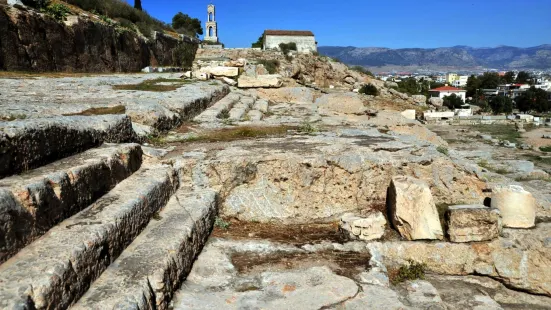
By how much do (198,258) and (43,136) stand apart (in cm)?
159

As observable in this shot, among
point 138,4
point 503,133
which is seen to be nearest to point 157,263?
point 503,133

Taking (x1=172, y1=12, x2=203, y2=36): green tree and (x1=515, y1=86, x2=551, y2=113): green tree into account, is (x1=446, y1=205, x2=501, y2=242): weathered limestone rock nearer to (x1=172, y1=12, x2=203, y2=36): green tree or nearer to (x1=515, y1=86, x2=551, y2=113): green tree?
(x1=172, y1=12, x2=203, y2=36): green tree

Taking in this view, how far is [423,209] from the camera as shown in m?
4.07

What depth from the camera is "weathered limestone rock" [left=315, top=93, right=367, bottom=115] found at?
32.4 ft

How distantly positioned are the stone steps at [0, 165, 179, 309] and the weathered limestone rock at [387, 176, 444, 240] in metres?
2.35

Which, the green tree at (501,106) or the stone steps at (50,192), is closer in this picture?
the stone steps at (50,192)

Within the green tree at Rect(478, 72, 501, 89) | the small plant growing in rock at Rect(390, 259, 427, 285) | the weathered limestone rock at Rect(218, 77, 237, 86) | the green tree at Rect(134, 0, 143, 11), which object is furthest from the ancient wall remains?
the green tree at Rect(478, 72, 501, 89)

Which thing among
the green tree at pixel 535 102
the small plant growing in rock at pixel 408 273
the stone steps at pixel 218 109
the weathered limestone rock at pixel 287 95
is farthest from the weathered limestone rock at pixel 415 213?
the green tree at pixel 535 102

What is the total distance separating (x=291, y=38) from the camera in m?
59.6

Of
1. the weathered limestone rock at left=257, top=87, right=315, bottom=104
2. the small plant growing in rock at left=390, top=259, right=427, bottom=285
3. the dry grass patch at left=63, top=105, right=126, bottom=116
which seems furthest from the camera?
the weathered limestone rock at left=257, top=87, right=315, bottom=104

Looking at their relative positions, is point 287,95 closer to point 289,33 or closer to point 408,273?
point 408,273

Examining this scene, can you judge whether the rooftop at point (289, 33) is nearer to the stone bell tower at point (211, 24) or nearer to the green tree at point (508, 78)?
the stone bell tower at point (211, 24)

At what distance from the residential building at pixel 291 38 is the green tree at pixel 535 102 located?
124 feet

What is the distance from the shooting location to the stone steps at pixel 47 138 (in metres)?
2.91
